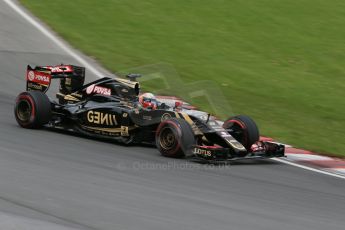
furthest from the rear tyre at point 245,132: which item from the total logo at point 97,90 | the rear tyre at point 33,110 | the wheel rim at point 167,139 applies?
the rear tyre at point 33,110

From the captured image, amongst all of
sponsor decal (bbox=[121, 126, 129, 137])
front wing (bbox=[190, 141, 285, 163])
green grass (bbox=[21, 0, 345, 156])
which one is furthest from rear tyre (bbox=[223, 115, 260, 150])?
sponsor decal (bbox=[121, 126, 129, 137])

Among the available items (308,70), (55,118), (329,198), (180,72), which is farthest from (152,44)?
(329,198)

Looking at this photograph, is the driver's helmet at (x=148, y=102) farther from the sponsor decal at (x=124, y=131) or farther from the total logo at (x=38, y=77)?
the total logo at (x=38, y=77)

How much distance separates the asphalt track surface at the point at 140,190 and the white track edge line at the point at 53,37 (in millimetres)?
4839

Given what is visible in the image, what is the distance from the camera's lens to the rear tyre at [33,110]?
442 inches

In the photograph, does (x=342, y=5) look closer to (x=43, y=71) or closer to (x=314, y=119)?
(x=314, y=119)

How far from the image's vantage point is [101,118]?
10922mm

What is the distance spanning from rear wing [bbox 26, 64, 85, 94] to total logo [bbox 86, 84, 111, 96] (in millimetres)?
465

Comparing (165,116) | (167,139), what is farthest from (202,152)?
(165,116)

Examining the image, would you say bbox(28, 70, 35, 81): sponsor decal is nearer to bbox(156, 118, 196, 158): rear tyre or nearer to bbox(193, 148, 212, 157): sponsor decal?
bbox(156, 118, 196, 158): rear tyre

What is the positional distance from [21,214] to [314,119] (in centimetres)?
825

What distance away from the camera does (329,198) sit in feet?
28.6

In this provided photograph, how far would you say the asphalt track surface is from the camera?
6879 millimetres

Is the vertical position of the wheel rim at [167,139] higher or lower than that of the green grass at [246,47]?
lower
